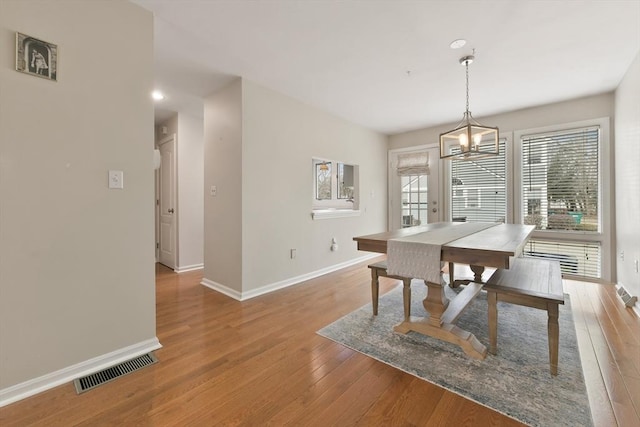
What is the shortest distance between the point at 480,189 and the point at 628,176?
70.8 inches

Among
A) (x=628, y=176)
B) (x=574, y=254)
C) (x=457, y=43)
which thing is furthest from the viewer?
(x=574, y=254)

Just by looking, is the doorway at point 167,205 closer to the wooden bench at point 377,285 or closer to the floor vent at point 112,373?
the floor vent at point 112,373

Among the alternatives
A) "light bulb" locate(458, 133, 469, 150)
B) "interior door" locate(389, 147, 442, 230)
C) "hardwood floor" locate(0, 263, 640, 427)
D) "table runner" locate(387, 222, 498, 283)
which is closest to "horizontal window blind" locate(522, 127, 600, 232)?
"interior door" locate(389, 147, 442, 230)

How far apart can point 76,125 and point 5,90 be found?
0.31 m

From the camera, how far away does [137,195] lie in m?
1.93

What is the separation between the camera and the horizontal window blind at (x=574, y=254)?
362 centimetres

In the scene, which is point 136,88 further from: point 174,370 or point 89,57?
point 174,370

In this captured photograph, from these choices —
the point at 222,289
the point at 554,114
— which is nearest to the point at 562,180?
the point at 554,114

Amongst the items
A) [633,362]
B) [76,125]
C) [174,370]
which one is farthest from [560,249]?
[76,125]

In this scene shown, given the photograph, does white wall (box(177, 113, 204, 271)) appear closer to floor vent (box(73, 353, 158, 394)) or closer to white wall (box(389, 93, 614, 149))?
floor vent (box(73, 353, 158, 394))

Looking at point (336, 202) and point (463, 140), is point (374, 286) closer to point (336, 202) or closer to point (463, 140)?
point (463, 140)

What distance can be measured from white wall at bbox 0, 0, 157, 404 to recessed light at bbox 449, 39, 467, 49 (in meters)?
2.41

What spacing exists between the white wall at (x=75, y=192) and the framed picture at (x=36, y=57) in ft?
0.10

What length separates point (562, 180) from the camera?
3.83 meters
